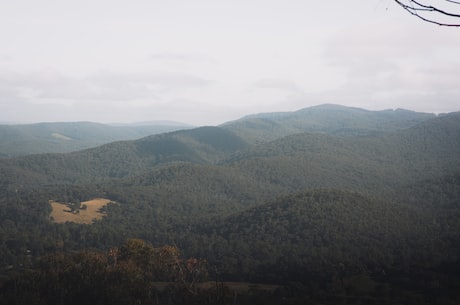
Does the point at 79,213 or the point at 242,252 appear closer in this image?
the point at 242,252

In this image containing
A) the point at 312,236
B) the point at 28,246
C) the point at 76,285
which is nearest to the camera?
the point at 76,285

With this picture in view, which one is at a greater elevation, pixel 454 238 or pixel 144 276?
pixel 144 276

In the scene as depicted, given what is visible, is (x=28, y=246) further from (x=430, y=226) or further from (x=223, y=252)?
(x=430, y=226)

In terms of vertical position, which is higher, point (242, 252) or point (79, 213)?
point (79, 213)

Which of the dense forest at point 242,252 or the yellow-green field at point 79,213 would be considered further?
the yellow-green field at point 79,213

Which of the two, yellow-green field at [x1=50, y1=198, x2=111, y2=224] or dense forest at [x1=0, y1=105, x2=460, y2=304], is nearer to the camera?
dense forest at [x1=0, y1=105, x2=460, y2=304]

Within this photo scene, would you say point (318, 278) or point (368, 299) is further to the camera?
point (318, 278)

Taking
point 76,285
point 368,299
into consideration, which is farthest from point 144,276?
point 368,299

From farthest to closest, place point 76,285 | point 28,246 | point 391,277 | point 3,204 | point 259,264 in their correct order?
point 3,204, point 28,246, point 259,264, point 391,277, point 76,285
